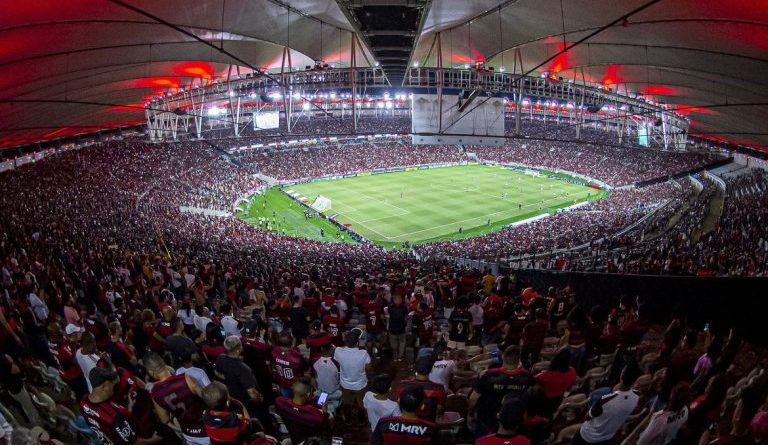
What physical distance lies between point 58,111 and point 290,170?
32443 mm

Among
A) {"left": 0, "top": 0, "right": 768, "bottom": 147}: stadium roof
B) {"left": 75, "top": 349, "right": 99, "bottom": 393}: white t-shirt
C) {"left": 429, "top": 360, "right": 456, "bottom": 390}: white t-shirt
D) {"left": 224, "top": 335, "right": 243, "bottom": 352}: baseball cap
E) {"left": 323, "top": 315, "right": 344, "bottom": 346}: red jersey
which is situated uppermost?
{"left": 0, "top": 0, "right": 768, "bottom": 147}: stadium roof

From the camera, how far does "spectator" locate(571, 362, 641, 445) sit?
4.39 metres

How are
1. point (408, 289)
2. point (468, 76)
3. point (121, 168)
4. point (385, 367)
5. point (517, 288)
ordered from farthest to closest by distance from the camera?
point (121, 168) → point (468, 76) → point (517, 288) → point (408, 289) → point (385, 367)

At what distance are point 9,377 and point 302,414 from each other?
3070 millimetres

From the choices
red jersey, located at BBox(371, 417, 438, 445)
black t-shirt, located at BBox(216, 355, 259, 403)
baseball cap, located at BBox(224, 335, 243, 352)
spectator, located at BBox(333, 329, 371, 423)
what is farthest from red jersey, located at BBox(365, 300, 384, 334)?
red jersey, located at BBox(371, 417, 438, 445)

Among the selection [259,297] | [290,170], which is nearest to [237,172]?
[290,170]

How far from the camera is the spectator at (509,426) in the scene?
350 centimetres

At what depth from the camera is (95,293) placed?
10438 mm

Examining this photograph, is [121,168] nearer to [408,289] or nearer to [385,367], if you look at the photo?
[408,289]

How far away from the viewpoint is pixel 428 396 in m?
4.59

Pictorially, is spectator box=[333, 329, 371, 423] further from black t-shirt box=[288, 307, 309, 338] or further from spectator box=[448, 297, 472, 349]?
spectator box=[448, 297, 472, 349]

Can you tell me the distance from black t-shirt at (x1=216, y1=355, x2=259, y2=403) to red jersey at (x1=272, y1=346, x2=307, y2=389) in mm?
550

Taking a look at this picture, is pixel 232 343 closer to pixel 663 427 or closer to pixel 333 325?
pixel 333 325

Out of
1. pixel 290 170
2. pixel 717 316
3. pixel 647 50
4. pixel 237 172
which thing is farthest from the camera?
pixel 290 170
